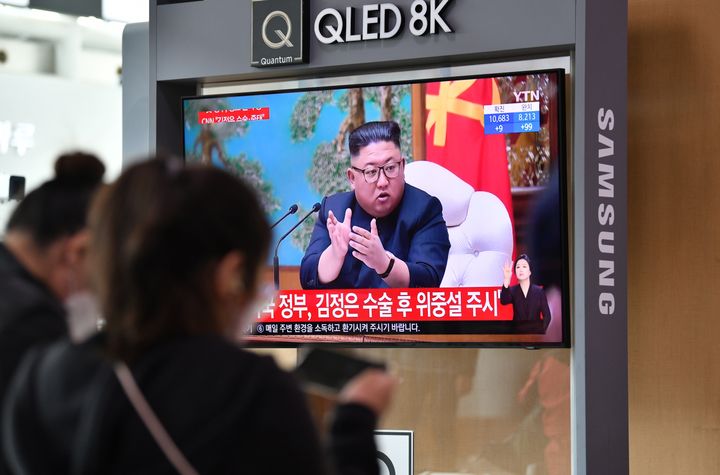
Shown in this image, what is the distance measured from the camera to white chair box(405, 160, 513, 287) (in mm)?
3977

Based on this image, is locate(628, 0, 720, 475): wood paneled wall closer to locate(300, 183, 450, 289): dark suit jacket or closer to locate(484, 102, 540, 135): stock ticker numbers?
locate(484, 102, 540, 135): stock ticker numbers

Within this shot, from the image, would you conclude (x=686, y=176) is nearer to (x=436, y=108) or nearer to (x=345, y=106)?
(x=436, y=108)

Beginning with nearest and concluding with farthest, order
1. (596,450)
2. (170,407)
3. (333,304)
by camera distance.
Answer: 1. (170,407)
2. (596,450)
3. (333,304)

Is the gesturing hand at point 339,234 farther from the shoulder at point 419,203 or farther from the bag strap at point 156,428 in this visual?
the bag strap at point 156,428

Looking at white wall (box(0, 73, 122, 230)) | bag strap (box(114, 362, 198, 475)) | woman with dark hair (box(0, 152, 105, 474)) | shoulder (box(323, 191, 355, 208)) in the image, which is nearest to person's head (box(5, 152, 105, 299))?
woman with dark hair (box(0, 152, 105, 474))

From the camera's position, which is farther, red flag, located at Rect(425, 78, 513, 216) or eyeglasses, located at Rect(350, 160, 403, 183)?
eyeglasses, located at Rect(350, 160, 403, 183)

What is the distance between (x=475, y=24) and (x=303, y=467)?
317cm

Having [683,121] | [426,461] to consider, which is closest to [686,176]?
[683,121]

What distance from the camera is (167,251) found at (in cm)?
115

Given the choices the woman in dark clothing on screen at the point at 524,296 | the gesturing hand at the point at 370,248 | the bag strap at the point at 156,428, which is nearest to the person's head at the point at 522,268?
the woman in dark clothing on screen at the point at 524,296

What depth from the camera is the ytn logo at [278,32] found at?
14.3 feet

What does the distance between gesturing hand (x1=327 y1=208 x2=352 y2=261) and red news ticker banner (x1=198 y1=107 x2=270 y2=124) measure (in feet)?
1.69

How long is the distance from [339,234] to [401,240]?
26 cm

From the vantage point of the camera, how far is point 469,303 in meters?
4.02
